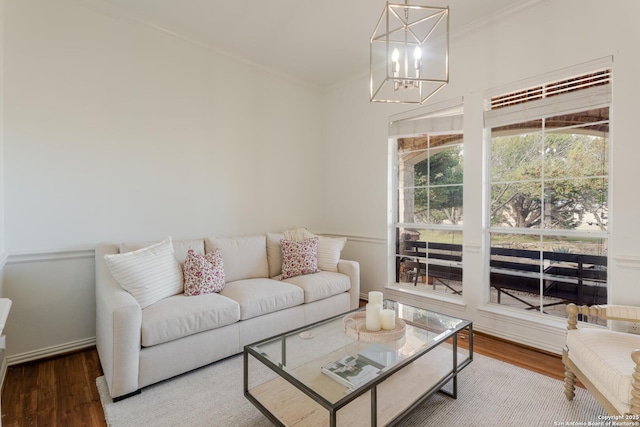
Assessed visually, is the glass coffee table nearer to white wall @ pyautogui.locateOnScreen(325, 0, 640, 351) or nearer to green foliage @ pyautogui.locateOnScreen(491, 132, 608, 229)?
white wall @ pyautogui.locateOnScreen(325, 0, 640, 351)

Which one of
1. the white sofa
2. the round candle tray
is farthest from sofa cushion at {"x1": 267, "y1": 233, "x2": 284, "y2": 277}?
the round candle tray

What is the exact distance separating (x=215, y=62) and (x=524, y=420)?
4.01 m

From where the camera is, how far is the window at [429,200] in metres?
3.22

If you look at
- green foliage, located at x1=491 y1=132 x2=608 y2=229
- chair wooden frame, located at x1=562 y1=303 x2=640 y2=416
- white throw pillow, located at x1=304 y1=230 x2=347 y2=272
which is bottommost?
chair wooden frame, located at x1=562 y1=303 x2=640 y2=416

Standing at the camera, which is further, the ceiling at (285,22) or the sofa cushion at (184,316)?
the ceiling at (285,22)

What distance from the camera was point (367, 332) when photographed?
190 cm

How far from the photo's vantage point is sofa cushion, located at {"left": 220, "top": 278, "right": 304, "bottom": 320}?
252cm

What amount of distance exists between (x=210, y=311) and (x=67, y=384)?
1.05 m

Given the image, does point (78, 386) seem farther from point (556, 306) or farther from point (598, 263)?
point (598, 263)

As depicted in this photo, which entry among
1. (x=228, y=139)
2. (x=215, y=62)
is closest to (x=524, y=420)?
(x=228, y=139)

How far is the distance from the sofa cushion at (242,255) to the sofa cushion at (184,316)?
524 millimetres

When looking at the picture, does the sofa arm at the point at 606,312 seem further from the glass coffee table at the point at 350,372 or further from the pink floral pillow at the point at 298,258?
the pink floral pillow at the point at 298,258

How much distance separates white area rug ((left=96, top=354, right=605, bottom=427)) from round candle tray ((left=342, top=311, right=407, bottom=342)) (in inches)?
17.9

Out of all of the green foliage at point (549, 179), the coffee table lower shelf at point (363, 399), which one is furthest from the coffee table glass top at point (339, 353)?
the green foliage at point (549, 179)
